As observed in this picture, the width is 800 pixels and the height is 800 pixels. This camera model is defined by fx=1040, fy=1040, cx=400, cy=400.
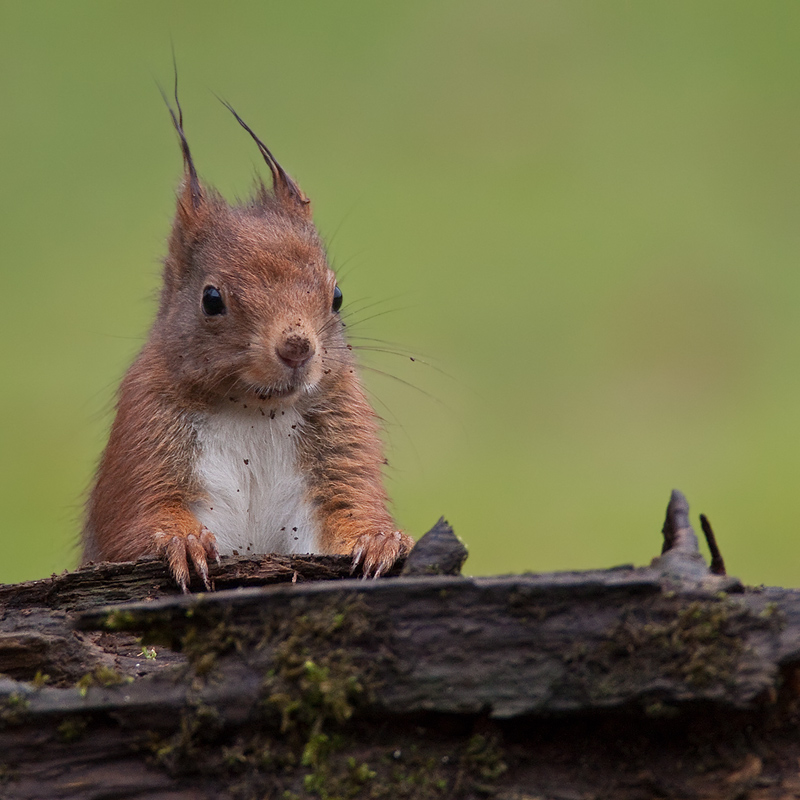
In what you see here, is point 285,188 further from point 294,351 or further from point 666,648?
point 666,648

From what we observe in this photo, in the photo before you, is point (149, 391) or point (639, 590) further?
point (149, 391)

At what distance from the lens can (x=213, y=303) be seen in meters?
2.85

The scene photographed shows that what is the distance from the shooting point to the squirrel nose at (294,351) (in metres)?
2.60

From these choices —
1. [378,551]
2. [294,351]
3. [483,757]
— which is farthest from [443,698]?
[294,351]

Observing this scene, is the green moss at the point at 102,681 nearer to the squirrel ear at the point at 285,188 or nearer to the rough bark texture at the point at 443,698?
the rough bark texture at the point at 443,698

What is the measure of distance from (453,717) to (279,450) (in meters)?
1.33

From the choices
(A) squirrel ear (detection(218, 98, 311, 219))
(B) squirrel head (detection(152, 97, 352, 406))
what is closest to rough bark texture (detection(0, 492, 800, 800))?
(B) squirrel head (detection(152, 97, 352, 406))

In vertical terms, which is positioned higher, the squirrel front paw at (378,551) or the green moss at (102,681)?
the squirrel front paw at (378,551)

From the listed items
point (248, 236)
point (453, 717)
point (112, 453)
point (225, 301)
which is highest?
point (248, 236)

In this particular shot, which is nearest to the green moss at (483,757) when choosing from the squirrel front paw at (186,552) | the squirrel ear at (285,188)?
the squirrel front paw at (186,552)

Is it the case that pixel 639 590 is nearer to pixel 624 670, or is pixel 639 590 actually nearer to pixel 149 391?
pixel 624 670

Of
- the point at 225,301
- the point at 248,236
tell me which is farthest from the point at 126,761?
the point at 248,236

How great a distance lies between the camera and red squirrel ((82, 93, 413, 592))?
2.69 m

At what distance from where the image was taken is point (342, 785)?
1591mm
